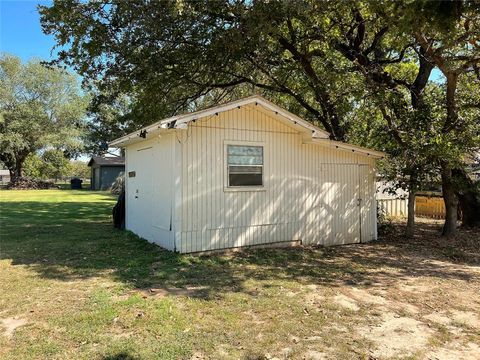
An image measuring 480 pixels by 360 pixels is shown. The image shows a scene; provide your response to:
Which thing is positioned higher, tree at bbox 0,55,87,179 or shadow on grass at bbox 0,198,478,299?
tree at bbox 0,55,87,179

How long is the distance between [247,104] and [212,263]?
3.50m

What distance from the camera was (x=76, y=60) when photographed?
1078 centimetres

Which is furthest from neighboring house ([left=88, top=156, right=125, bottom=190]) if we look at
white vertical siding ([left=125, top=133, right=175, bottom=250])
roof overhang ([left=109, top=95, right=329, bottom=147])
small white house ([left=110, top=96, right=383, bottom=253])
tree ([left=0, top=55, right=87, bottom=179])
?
roof overhang ([left=109, top=95, right=329, bottom=147])

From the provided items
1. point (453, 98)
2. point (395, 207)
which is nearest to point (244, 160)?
point (453, 98)

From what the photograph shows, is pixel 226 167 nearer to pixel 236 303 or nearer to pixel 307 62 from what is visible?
pixel 236 303

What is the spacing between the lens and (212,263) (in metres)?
7.29

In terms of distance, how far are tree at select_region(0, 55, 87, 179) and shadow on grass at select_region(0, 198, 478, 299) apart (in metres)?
27.8

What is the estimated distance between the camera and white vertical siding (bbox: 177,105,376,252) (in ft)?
26.2

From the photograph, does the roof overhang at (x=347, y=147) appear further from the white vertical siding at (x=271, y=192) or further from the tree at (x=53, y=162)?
the tree at (x=53, y=162)

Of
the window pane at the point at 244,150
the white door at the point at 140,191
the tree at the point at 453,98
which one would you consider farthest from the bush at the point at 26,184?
the tree at the point at 453,98

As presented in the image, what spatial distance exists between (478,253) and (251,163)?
5625 millimetres

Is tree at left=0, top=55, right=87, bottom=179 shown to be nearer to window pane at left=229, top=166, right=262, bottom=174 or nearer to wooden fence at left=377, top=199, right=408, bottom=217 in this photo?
wooden fence at left=377, top=199, right=408, bottom=217

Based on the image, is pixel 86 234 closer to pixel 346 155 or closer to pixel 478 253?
pixel 346 155

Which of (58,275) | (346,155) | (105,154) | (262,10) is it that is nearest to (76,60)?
(262,10)
